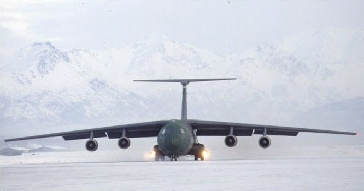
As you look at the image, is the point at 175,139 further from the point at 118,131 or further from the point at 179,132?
the point at 118,131

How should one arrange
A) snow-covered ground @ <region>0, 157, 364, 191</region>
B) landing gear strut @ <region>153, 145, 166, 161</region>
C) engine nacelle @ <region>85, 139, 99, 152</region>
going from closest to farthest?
snow-covered ground @ <region>0, 157, 364, 191</region>, engine nacelle @ <region>85, 139, 99, 152</region>, landing gear strut @ <region>153, 145, 166, 161</region>

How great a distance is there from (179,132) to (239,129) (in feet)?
33.1

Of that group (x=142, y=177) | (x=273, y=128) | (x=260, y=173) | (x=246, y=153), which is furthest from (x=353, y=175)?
(x=246, y=153)

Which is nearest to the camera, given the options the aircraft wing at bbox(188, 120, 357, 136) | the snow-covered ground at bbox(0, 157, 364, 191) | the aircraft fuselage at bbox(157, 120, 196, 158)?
the snow-covered ground at bbox(0, 157, 364, 191)

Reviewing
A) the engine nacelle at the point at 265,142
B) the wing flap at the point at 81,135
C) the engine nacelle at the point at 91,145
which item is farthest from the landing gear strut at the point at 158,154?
the engine nacelle at the point at 265,142

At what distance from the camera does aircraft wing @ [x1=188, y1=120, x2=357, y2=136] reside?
6256 cm

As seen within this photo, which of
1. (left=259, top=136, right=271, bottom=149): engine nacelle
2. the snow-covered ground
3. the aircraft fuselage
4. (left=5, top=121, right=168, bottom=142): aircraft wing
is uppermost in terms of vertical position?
(left=5, top=121, right=168, bottom=142): aircraft wing

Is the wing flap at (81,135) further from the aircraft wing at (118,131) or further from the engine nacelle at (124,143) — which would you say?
the engine nacelle at (124,143)

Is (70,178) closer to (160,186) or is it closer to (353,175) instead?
(160,186)

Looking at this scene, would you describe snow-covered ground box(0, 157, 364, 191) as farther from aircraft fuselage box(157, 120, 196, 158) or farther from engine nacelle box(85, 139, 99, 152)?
engine nacelle box(85, 139, 99, 152)

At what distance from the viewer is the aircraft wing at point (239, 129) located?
62.6 meters

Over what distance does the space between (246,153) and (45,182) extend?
5232cm

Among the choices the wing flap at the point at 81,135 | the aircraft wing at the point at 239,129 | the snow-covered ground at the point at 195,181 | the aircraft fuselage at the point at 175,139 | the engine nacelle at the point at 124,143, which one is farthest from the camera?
the wing flap at the point at 81,135

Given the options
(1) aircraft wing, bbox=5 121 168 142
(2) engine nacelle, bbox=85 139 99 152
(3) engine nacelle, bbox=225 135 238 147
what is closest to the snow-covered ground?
(3) engine nacelle, bbox=225 135 238 147
